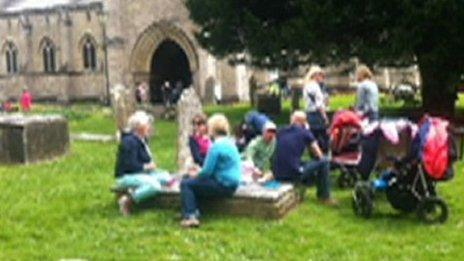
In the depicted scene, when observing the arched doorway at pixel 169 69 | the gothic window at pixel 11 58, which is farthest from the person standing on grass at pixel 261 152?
the gothic window at pixel 11 58

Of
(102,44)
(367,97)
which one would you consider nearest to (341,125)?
(367,97)

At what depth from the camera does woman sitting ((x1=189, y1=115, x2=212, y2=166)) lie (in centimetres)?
1170

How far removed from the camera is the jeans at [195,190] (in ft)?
33.4

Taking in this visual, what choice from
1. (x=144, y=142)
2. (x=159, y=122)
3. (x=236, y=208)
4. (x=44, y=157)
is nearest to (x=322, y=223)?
(x=236, y=208)

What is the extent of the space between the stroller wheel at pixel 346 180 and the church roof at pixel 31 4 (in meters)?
38.5

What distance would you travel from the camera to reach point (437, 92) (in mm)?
20594

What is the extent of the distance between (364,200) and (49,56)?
43.8m

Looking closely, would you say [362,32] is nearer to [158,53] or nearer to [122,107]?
[122,107]

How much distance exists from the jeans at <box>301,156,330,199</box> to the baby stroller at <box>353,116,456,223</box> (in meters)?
0.82

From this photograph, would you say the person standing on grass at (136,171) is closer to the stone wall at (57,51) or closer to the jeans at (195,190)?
the jeans at (195,190)

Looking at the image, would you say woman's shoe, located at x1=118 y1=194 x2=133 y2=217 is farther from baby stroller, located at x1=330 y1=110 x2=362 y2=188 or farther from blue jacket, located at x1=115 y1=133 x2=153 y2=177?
baby stroller, located at x1=330 y1=110 x2=362 y2=188

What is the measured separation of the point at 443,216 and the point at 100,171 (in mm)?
7136

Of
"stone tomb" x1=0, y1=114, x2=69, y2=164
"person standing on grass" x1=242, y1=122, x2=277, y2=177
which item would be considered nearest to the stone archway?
"stone tomb" x1=0, y1=114, x2=69, y2=164

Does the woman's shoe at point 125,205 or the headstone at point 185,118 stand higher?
the headstone at point 185,118
